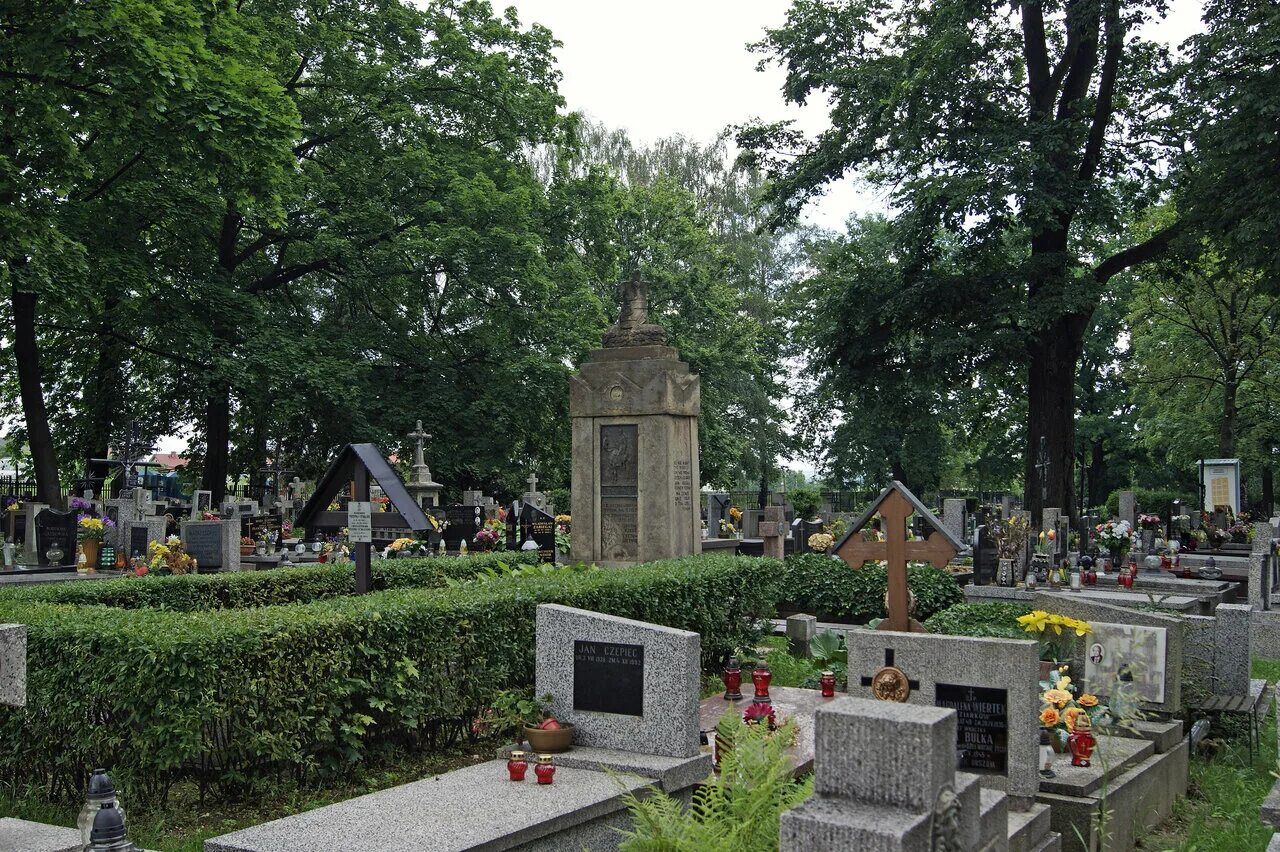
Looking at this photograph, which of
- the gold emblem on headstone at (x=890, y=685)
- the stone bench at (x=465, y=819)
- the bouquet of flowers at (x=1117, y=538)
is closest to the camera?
the stone bench at (x=465, y=819)

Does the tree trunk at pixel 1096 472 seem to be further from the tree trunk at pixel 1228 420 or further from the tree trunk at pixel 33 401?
the tree trunk at pixel 33 401

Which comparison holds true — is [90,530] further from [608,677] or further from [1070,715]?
[1070,715]

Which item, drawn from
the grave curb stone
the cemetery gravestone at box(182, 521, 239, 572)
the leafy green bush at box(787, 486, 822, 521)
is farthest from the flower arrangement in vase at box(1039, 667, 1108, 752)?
the leafy green bush at box(787, 486, 822, 521)

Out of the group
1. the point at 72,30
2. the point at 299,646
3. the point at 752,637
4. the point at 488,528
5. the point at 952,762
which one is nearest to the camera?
the point at 952,762

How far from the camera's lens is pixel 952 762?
11.9ft

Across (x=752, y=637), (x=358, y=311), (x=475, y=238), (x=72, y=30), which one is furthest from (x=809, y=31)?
(x=752, y=637)

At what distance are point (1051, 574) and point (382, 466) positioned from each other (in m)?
10.9

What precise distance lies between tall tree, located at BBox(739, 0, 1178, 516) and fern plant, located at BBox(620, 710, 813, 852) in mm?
18765

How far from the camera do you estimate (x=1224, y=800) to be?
23.9 feet

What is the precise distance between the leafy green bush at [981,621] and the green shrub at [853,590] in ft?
11.9

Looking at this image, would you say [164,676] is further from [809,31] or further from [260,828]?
[809,31]

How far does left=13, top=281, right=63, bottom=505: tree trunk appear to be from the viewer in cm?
2339

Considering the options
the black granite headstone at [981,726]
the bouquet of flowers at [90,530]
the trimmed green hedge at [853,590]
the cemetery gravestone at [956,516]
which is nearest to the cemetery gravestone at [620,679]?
the black granite headstone at [981,726]

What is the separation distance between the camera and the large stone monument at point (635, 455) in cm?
1392
